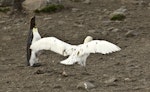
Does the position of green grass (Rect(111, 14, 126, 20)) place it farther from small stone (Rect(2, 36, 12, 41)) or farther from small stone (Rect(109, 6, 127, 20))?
small stone (Rect(2, 36, 12, 41))

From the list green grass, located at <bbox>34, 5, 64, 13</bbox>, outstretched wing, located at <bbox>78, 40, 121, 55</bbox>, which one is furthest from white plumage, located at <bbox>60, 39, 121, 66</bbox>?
green grass, located at <bbox>34, 5, 64, 13</bbox>

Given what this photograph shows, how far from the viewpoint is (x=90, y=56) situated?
1566 cm

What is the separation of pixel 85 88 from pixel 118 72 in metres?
2.02

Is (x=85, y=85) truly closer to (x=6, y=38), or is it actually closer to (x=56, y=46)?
(x=56, y=46)

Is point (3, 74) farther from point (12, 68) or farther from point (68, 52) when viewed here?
point (68, 52)

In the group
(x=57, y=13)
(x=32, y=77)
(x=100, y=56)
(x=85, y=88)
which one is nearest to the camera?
(x=85, y=88)

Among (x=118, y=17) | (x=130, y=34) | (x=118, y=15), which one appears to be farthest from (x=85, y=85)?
(x=118, y=15)

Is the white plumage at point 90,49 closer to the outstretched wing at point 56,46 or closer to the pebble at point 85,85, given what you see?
the outstretched wing at point 56,46

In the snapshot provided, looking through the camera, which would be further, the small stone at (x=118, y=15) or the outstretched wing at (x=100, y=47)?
the small stone at (x=118, y=15)

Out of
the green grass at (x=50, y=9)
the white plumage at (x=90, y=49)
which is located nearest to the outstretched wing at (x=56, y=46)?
the white plumage at (x=90, y=49)

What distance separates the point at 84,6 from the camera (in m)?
24.2

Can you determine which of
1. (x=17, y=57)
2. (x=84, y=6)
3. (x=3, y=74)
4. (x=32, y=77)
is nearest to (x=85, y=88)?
(x=32, y=77)

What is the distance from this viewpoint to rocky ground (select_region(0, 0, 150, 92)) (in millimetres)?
11812

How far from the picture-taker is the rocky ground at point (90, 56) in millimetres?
11812
